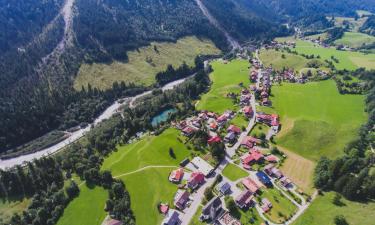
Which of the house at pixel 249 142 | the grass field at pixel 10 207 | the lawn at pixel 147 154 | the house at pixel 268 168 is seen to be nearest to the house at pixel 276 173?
the house at pixel 268 168

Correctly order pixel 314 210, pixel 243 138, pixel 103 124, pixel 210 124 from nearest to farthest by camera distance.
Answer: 1. pixel 314 210
2. pixel 243 138
3. pixel 210 124
4. pixel 103 124

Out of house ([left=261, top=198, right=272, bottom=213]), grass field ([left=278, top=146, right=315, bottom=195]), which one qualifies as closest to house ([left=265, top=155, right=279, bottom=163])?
grass field ([left=278, top=146, right=315, bottom=195])

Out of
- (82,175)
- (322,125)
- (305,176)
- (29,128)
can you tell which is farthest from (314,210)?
(29,128)

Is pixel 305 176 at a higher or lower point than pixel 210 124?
lower

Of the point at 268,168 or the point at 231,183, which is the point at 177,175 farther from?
the point at 268,168

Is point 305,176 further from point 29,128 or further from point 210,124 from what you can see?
point 29,128
